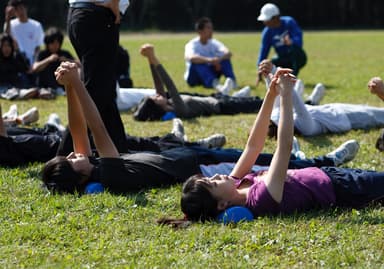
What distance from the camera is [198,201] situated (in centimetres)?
475

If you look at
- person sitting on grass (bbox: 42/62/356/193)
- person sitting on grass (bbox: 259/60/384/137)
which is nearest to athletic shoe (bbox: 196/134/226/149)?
person sitting on grass (bbox: 259/60/384/137)

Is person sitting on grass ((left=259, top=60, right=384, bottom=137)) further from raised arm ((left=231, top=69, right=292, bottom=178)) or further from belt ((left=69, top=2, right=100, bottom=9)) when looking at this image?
belt ((left=69, top=2, right=100, bottom=9))

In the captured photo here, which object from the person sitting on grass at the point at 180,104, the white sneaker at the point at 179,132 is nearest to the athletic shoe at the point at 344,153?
the white sneaker at the point at 179,132

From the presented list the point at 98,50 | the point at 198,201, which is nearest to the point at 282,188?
the point at 198,201

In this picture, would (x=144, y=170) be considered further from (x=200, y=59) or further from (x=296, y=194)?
(x=200, y=59)

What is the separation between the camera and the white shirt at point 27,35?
14.6m

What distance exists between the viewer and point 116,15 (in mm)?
6254

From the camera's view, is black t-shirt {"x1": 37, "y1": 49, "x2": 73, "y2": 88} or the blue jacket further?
the blue jacket

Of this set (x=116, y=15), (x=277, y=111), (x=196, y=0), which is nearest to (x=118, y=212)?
(x=116, y=15)

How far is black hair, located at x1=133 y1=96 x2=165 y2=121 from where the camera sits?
30.9 ft

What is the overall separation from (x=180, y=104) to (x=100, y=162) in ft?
13.0

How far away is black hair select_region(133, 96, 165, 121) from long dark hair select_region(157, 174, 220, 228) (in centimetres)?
464

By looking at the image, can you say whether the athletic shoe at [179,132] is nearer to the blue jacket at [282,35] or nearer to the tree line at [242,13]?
the blue jacket at [282,35]

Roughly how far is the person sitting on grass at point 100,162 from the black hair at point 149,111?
330 centimetres
